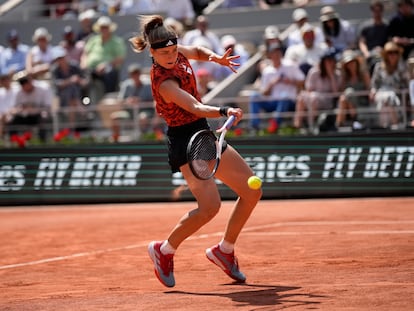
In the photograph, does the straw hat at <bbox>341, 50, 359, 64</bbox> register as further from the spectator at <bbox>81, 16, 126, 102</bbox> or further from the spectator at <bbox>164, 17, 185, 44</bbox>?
the spectator at <bbox>81, 16, 126, 102</bbox>

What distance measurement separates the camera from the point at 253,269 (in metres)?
9.00

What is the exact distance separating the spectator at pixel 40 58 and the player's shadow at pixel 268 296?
13.5m

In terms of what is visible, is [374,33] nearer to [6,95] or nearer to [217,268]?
[6,95]

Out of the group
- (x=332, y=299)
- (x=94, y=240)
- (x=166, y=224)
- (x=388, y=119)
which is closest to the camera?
(x=332, y=299)

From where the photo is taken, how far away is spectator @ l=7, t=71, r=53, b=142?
18.8m

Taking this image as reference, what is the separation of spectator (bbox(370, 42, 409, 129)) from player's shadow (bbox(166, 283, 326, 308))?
8.72 metres

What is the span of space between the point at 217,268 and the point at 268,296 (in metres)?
1.95

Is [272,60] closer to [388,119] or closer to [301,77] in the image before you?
[301,77]

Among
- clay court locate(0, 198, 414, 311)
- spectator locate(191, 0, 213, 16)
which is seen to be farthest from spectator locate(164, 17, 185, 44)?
spectator locate(191, 0, 213, 16)

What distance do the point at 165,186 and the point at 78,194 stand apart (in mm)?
1711

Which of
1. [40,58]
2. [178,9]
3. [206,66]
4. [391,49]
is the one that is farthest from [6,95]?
[391,49]

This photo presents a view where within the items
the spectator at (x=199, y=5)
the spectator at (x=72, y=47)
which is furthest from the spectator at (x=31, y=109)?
the spectator at (x=199, y=5)

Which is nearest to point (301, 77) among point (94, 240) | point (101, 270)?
point (94, 240)

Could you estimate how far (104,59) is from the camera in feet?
66.6
